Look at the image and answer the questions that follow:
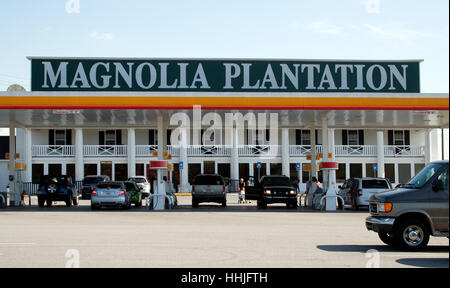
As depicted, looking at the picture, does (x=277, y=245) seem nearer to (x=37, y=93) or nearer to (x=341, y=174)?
(x=37, y=93)

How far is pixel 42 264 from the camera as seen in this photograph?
34.7 feet

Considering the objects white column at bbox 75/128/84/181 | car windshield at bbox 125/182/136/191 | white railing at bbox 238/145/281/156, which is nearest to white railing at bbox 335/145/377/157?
white railing at bbox 238/145/281/156

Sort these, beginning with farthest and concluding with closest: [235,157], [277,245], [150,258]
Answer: [235,157], [277,245], [150,258]

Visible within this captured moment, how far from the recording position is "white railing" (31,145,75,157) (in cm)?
5141

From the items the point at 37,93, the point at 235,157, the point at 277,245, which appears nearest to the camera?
the point at 277,245

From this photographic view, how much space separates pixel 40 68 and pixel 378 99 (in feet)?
50.9

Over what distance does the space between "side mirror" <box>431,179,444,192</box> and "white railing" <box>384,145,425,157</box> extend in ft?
137

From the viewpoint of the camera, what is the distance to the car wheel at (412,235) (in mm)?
12562

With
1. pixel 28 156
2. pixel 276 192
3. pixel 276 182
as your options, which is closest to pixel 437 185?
pixel 276 192

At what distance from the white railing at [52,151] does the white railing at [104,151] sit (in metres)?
1.30

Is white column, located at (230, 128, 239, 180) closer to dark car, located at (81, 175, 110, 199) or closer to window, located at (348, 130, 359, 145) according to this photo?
window, located at (348, 130, 359, 145)

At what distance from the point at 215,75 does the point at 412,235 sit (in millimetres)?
16587

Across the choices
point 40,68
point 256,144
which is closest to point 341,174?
point 256,144

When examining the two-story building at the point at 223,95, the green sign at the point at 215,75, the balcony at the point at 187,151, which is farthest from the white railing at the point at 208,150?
the green sign at the point at 215,75
